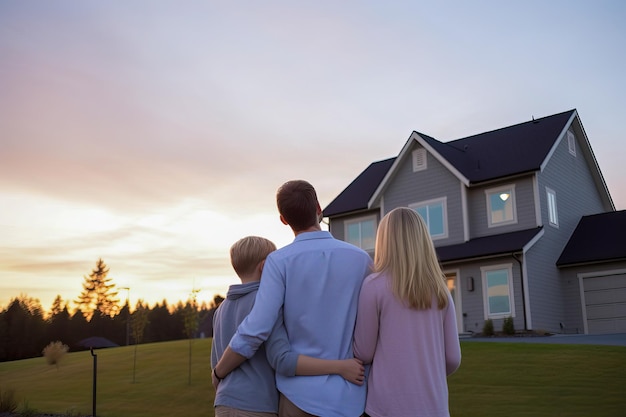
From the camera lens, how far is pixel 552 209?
23922 mm

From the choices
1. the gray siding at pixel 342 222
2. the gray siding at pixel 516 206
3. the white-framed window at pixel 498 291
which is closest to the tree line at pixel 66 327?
the gray siding at pixel 342 222

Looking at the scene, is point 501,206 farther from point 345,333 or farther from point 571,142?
point 345,333

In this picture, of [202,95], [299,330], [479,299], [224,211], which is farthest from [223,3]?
[299,330]

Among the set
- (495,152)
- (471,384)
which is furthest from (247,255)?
(495,152)

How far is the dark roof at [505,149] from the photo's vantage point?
77.8ft

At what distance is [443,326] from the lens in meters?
3.39

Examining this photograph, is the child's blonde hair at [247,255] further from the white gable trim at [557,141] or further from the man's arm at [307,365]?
the white gable trim at [557,141]

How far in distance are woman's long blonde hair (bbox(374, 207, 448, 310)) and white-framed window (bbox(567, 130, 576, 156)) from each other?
24.8 meters

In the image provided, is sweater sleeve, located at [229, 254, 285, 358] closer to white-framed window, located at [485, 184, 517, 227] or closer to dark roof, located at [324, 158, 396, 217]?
white-framed window, located at [485, 184, 517, 227]

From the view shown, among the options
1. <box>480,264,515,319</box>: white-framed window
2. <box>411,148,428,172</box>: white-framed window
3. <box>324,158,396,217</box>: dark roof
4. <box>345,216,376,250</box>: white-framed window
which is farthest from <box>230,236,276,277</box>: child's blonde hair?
<box>324,158,396,217</box>: dark roof

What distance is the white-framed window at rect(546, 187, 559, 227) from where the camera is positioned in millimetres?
23672

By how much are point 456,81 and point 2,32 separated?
1355 centimetres

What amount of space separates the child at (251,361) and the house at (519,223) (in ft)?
62.8

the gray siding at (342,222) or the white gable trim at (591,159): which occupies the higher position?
the white gable trim at (591,159)
